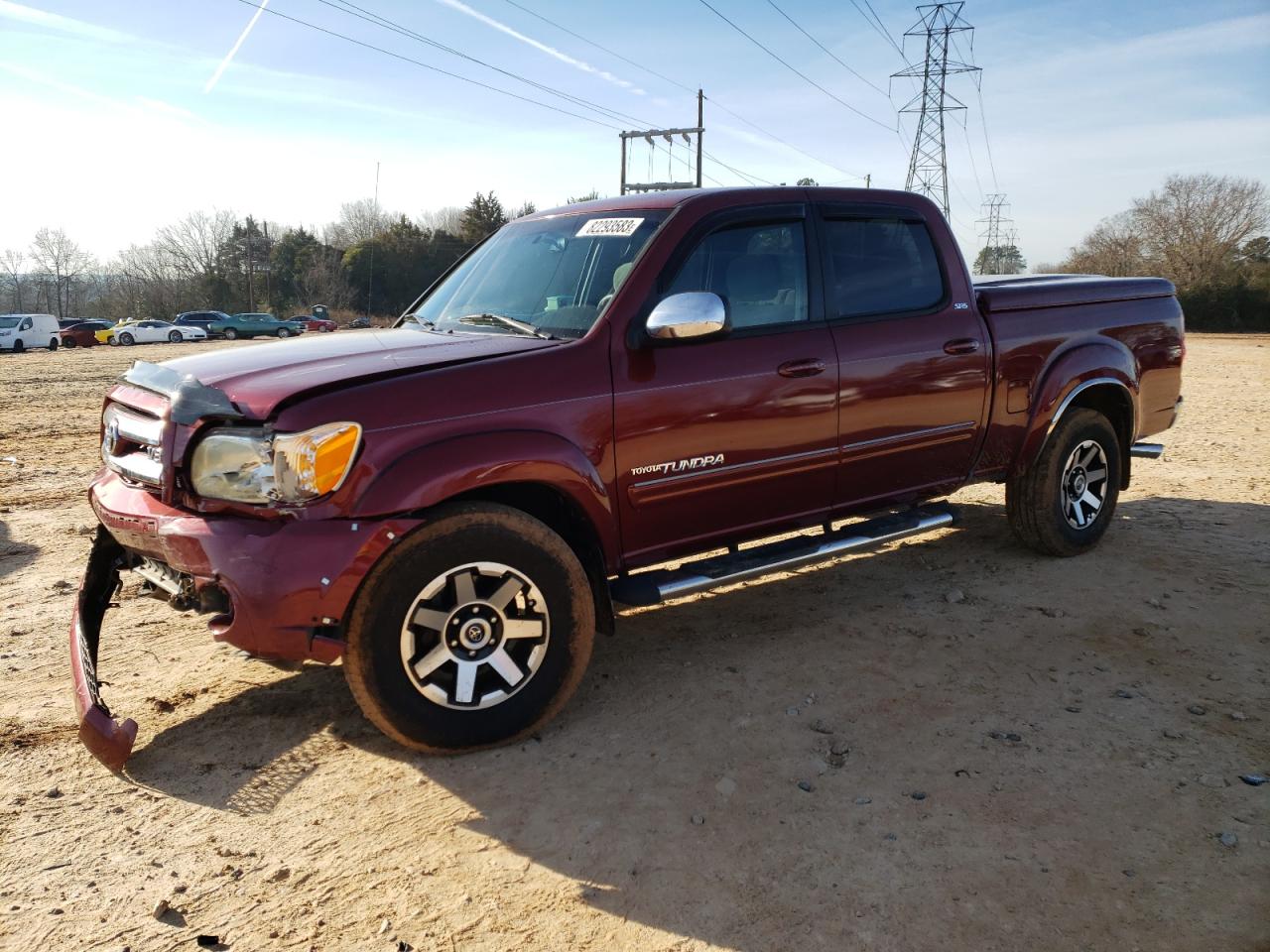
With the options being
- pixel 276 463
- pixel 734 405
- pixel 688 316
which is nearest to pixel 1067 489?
pixel 734 405

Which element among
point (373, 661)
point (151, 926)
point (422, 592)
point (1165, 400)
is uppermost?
point (1165, 400)

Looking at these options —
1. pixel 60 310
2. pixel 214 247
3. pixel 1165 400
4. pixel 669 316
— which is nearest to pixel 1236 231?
pixel 1165 400

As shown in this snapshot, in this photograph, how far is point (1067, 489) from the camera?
547cm

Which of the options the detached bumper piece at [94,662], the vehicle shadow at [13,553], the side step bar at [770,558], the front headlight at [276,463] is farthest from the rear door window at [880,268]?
the vehicle shadow at [13,553]

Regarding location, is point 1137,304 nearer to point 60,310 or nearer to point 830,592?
point 830,592

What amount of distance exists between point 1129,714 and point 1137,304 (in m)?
3.12

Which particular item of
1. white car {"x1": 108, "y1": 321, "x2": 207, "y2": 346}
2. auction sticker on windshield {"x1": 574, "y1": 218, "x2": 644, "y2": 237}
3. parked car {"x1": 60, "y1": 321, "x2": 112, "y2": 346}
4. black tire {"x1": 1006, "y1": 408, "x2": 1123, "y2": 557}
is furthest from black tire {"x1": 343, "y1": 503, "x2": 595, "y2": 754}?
white car {"x1": 108, "y1": 321, "x2": 207, "y2": 346}

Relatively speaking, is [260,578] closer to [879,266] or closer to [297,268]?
[879,266]

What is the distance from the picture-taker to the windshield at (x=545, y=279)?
379 centimetres

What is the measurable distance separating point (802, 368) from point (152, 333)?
47.5m

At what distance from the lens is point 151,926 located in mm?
2408

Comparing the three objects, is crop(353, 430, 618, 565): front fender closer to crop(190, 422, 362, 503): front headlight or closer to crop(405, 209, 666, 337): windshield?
crop(190, 422, 362, 503): front headlight

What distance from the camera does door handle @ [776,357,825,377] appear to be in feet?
12.9

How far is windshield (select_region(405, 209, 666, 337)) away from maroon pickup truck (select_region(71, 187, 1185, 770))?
17 millimetres
